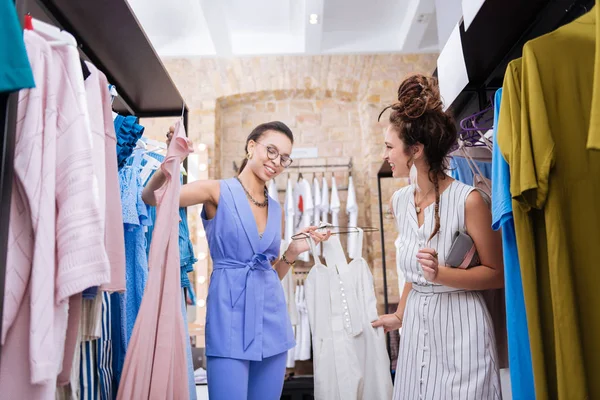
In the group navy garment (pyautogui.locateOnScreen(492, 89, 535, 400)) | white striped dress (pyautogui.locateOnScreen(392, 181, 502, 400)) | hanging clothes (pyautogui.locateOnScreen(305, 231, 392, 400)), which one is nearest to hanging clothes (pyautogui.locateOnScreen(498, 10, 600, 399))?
navy garment (pyautogui.locateOnScreen(492, 89, 535, 400))

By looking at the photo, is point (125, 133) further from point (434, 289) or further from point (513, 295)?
point (513, 295)

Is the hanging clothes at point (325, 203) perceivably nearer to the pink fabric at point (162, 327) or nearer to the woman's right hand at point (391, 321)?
the woman's right hand at point (391, 321)

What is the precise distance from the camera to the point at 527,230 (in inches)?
47.6

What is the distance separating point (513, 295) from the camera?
1280 mm

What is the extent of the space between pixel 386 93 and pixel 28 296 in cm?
517

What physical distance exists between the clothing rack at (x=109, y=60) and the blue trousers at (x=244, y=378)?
0.90 m

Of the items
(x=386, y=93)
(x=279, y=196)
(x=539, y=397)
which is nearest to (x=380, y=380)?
(x=539, y=397)

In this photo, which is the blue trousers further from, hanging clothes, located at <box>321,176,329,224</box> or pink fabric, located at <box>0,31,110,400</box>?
hanging clothes, located at <box>321,176,329,224</box>

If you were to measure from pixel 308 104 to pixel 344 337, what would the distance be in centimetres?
407

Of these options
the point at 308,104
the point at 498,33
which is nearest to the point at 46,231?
the point at 498,33

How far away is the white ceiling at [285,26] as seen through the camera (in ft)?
16.1

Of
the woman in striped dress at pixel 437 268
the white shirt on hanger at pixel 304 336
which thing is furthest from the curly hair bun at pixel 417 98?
the white shirt on hanger at pixel 304 336

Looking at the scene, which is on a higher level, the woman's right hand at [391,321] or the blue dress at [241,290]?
the blue dress at [241,290]

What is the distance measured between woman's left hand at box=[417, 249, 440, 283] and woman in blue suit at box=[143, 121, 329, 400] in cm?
65
